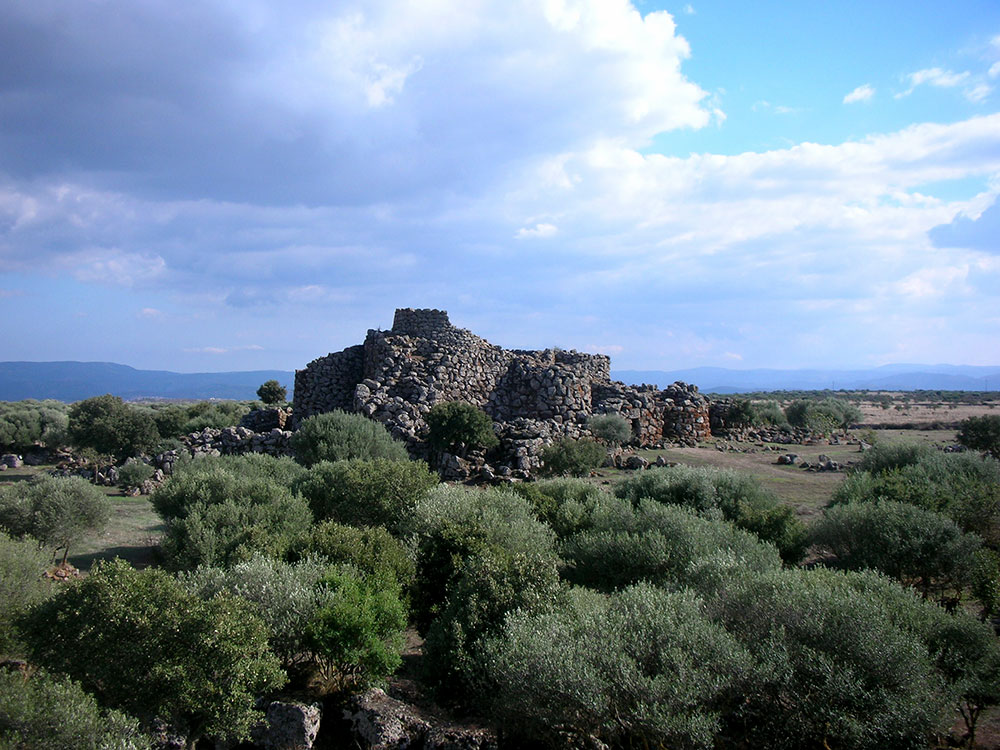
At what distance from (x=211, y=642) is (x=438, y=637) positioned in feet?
10.0

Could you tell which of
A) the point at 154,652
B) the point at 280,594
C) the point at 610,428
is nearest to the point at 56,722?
the point at 154,652

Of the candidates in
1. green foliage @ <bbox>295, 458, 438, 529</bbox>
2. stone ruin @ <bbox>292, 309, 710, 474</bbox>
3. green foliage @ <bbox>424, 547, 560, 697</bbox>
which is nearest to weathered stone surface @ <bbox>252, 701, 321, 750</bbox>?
green foliage @ <bbox>424, 547, 560, 697</bbox>

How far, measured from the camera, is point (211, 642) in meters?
7.04

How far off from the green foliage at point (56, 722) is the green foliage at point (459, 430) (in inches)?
715

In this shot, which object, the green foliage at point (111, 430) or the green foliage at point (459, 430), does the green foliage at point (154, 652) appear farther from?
the green foliage at point (111, 430)

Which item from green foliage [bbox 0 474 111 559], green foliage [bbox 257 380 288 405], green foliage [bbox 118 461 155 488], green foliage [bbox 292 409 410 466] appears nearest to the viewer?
green foliage [bbox 0 474 111 559]

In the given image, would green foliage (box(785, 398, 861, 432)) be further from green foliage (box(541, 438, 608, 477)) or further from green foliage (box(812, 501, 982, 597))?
green foliage (box(812, 501, 982, 597))

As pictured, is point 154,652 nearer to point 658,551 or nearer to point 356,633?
point 356,633

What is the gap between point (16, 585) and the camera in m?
8.94

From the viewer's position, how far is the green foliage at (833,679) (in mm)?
6562

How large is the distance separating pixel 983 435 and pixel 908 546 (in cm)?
2321

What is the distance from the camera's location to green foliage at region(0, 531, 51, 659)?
8.29m

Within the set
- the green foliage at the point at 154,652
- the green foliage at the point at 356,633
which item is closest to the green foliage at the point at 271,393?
the green foliage at the point at 356,633

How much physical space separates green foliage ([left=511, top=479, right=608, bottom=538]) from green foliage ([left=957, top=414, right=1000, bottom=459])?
23.1m
